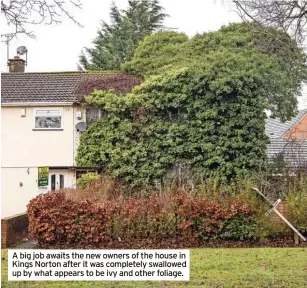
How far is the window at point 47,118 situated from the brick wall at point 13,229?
764cm

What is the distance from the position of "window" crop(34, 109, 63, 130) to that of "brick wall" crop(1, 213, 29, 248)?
764 cm

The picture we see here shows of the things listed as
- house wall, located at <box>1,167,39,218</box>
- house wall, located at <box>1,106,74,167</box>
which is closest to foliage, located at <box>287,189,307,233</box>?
house wall, located at <box>1,106,74,167</box>

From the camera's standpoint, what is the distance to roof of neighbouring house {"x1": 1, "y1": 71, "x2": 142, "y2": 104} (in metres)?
22.2

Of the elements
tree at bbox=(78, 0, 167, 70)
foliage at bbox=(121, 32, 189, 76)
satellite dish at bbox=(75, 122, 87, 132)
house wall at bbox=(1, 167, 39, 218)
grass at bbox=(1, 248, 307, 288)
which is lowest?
grass at bbox=(1, 248, 307, 288)

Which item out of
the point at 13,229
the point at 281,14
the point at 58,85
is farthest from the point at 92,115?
the point at 281,14

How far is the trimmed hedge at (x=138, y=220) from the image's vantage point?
13438 mm

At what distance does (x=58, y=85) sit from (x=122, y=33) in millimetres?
10801

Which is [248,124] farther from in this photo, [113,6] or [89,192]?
[113,6]

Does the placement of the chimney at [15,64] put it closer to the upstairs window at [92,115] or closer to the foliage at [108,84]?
the foliage at [108,84]

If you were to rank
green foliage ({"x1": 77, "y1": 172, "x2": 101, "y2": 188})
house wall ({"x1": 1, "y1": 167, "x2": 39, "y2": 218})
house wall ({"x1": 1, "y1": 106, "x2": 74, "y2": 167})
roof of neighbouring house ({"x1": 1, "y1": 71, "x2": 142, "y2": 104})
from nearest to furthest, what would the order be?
green foliage ({"x1": 77, "y1": 172, "x2": 101, "y2": 188}), house wall ({"x1": 1, "y1": 167, "x2": 39, "y2": 218}), house wall ({"x1": 1, "y1": 106, "x2": 74, "y2": 167}), roof of neighbouring house ({"x1": 1, "y1": 71, "x2": 142, "y2": 104})

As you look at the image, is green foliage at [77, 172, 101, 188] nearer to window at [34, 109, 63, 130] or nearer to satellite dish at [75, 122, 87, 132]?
satellite dish at [75, 122, 87, 132]

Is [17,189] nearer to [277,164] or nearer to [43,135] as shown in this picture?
[43,135]

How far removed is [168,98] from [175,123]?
3.25 ft

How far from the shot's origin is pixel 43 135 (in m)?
22.1
